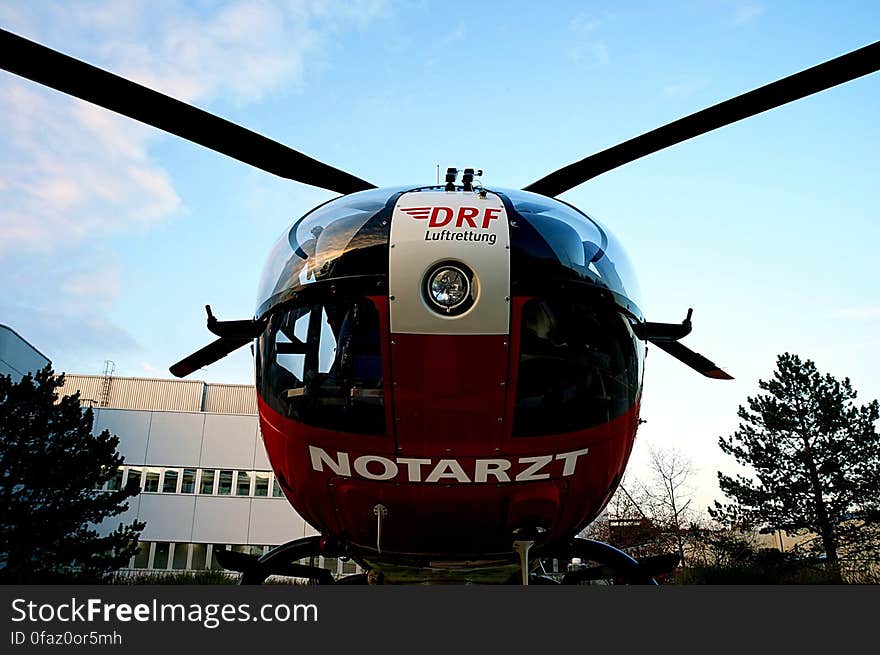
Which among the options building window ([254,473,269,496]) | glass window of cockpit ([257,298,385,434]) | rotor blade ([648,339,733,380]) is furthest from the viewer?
building window ([254,473,269,496])

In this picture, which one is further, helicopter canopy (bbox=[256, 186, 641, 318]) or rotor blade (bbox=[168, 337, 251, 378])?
rotor blade (bbox=[168, 337, 251, 378])

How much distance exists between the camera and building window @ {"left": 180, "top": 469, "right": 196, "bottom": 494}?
3672 centimetres

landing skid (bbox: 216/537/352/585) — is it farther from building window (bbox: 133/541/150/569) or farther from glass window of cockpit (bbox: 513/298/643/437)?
building window (bbox: 133/541/150/569)

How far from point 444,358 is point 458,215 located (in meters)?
0.71

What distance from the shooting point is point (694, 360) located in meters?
5.04

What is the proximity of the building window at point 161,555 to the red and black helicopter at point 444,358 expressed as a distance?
36404mm

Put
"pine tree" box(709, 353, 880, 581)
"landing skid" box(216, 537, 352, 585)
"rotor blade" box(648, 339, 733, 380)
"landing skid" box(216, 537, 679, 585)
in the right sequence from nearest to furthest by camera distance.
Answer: "landing skid" box(216, 537, 679, 585) → "rotor blade" box(648, 339, 733, 380) → "landing skid" box(216, 537, 352, 585) → "pine tree" box(709, 353, 880, 581)

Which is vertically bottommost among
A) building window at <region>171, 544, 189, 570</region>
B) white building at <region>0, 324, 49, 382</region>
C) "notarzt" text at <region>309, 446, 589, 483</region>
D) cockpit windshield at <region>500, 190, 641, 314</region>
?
building window at <region>171, 544, 189, 570</region>

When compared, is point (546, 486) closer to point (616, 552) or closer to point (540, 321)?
point (540, 321)

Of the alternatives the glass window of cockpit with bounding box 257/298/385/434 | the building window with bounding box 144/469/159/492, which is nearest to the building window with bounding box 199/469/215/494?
the building window with bounding box 144/469/159/492

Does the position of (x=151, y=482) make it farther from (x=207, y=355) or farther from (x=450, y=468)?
(x=450, y=468)

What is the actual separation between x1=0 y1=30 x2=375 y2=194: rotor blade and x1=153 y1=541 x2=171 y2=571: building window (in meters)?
36.3
